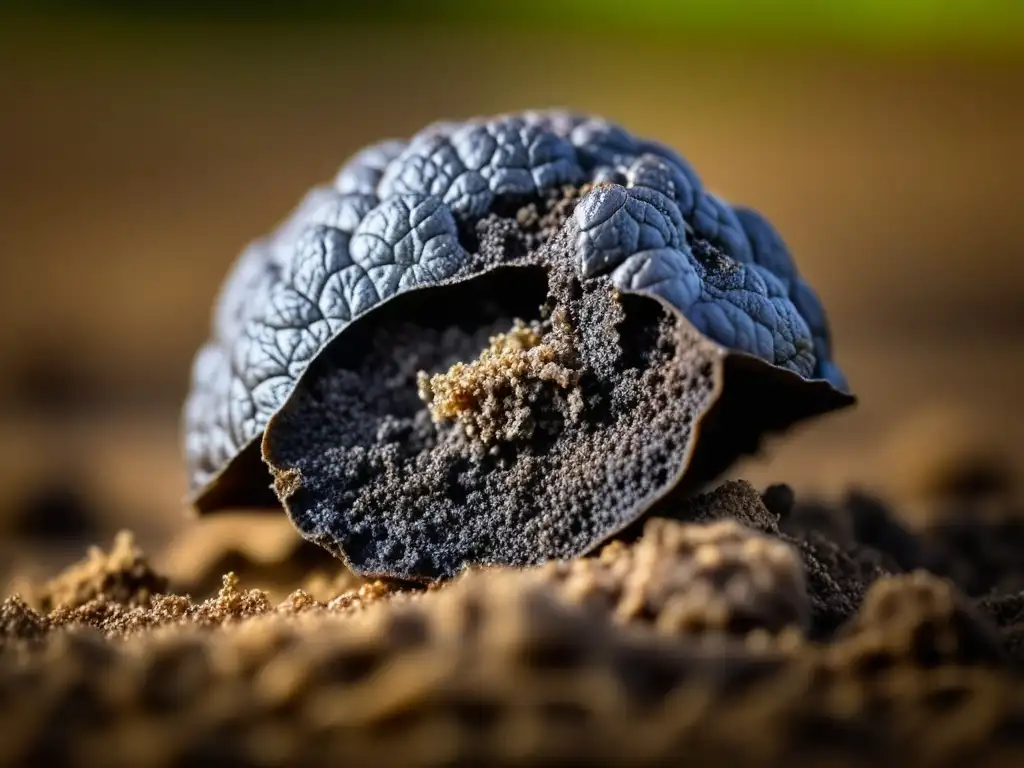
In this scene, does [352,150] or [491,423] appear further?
[352,150]

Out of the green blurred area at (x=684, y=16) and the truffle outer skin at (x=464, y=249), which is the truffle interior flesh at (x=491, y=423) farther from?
the green blurred area at (x=684, y=16)

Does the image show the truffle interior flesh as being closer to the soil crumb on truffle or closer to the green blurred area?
the soil crumb on truffle

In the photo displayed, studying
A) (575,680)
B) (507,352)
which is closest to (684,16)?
(507,352)

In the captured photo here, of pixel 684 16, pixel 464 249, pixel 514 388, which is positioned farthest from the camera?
pixel 684 16

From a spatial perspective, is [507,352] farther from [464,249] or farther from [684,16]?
[684,16]

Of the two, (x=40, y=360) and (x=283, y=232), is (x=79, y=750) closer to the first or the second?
(x=283, y=232)

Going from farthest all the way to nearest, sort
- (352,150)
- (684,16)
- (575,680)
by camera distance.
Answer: (684,16), (352,150), (575,680)
